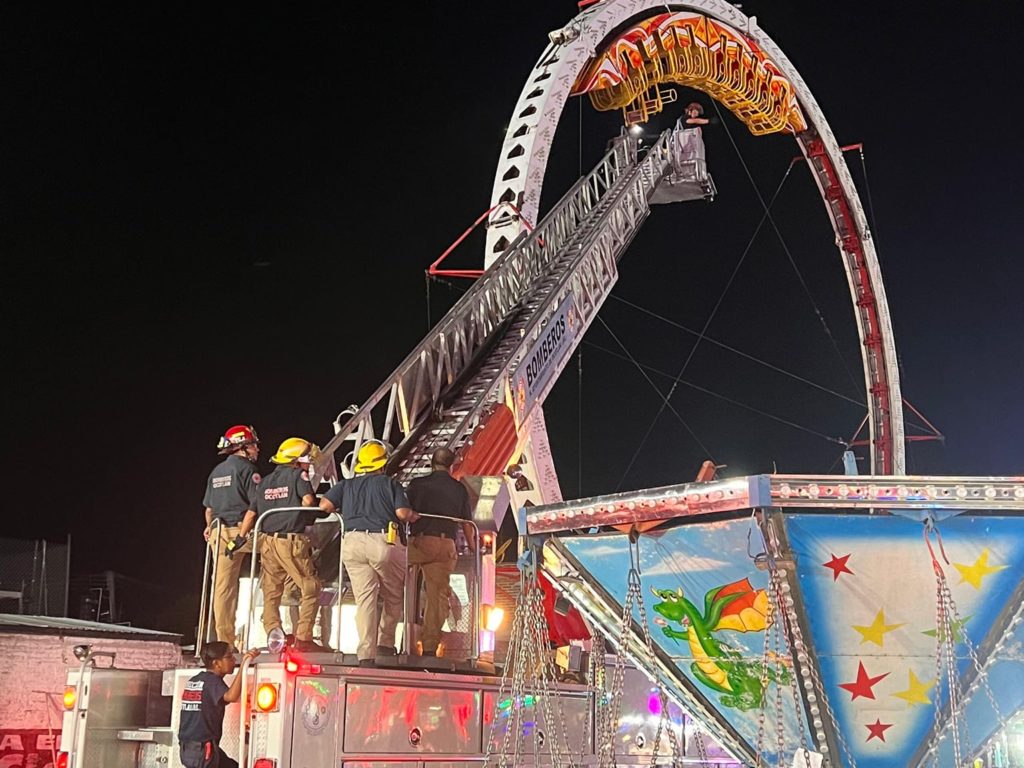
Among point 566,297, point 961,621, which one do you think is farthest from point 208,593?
point 566,297

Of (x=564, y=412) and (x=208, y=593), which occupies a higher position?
(x=564, y=412)

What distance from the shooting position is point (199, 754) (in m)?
8.04

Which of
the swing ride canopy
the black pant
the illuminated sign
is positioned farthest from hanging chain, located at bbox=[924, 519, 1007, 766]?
the illuminated sign

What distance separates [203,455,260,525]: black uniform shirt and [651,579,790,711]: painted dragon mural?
372 cm

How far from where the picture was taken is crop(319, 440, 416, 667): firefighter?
9156 millimetres

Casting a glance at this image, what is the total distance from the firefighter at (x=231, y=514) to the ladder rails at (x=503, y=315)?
3.44m

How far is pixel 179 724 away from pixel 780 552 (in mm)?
4595

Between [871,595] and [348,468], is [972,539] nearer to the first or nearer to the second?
[871,595]

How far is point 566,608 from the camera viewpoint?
1252 centimetres

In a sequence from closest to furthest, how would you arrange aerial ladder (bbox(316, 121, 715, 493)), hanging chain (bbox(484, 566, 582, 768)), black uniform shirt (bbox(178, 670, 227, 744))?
black uniform shirt (bbox(178, 670, 227, 744)) → hanging chain (bbox(484, 566, 582, 768)) → aerial ladder (bbox(316, 121, 715, 493))

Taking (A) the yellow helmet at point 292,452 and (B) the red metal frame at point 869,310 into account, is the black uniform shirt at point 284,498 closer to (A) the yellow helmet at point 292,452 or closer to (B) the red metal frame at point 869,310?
(A) the yellow helmet at point 292,452

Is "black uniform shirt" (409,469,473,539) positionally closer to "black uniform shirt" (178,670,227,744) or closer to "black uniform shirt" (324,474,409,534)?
"black uniform shirt" (324,474,409,534)

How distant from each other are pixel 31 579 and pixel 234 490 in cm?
1040

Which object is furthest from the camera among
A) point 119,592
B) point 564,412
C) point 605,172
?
point 564,412
